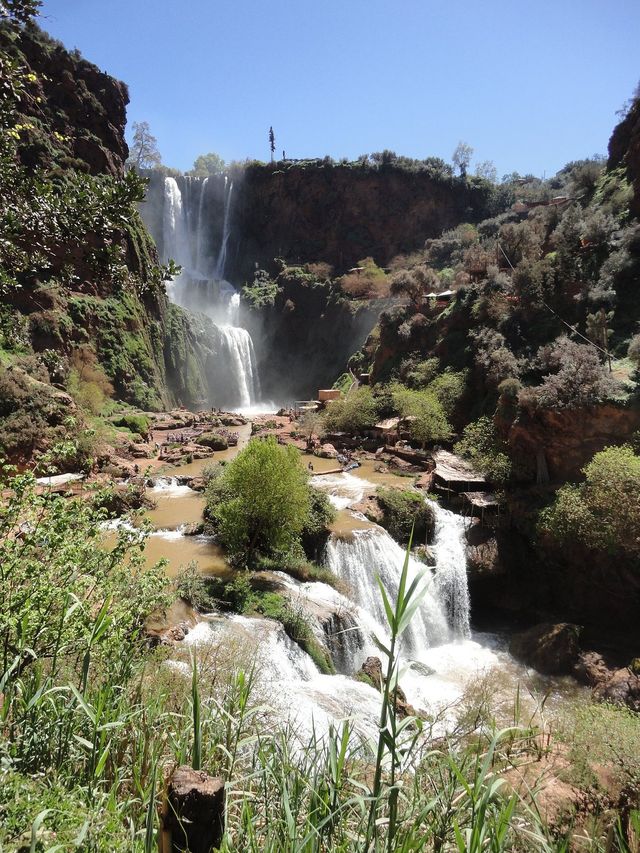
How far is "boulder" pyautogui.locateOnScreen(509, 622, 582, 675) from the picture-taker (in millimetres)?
10445

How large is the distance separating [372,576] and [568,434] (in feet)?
25.1

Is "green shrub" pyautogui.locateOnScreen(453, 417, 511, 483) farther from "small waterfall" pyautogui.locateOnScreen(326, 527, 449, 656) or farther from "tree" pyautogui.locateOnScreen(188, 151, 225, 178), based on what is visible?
"tree" pyautogui.locateOnScreen(188, 151, 225, 178)

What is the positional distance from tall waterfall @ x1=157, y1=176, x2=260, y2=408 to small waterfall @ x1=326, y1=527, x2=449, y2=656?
114ft

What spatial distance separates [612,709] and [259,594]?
6752 mm

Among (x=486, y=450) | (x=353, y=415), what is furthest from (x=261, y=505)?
(x=353, y=415)

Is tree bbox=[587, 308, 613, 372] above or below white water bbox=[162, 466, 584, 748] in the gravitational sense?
above

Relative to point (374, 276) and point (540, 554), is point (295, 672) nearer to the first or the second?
point (540, 554)

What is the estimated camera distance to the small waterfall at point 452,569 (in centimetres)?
1273

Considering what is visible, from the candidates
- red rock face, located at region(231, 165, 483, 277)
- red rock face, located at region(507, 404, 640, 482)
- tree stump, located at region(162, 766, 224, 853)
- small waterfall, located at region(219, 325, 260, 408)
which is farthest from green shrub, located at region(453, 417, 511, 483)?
red rock face, located at region(231, 165, 483, 277)

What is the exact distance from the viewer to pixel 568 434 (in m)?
14.1

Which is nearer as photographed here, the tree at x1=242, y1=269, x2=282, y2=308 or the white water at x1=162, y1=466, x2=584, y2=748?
the white water at x1=162, y1=466, x2=584, y2=748

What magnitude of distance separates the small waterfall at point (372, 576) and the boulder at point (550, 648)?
1.99m

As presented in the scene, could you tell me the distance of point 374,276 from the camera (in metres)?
47.2

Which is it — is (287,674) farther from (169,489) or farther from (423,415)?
(423,415)
